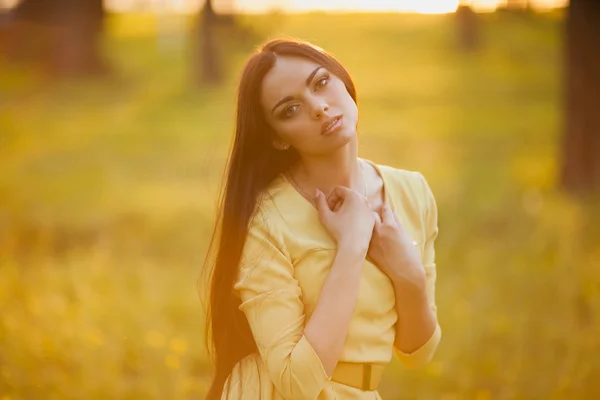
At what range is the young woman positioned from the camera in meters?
2.06

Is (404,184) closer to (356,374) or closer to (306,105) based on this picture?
(306,105)

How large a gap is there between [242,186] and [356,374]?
596 millimetres

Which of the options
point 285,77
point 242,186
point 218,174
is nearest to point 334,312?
point 242,186

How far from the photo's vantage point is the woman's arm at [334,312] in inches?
79.8

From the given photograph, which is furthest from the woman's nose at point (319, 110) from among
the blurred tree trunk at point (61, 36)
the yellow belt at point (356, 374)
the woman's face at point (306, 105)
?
the blurred tree trunk at point (61, 36)

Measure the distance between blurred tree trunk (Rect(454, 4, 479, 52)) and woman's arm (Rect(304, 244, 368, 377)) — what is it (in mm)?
10818

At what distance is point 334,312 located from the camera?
2.04 meters

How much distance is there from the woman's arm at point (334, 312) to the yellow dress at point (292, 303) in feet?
0.09

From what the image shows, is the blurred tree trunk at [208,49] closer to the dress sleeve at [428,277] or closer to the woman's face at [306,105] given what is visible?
the dress sleeve at [428,277]

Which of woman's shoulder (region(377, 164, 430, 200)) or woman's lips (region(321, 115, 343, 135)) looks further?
woman's shoulder (region(377, 164, 430, 200))

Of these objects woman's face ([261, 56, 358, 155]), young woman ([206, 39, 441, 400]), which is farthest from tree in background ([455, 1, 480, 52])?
woman's face ([261, 56, 358, 155])

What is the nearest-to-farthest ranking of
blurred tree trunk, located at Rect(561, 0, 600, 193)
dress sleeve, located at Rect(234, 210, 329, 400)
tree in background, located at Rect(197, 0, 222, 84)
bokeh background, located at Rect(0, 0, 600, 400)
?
dress sleeve, located at Rect(234, 210, 329, 400) → bokeh background, located at Rect(0, 0, 600, 400) → blurred tree trunk, located at Rect(561, 0, 600, 193) → tree in background, located at Rect(197, 0, 222, 84)

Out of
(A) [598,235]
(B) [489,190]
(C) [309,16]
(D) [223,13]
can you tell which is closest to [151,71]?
(D) [223,13]

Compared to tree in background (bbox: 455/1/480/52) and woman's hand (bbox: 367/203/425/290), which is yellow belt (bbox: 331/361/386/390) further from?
tree in background (bbox: 455/1/480/52)
